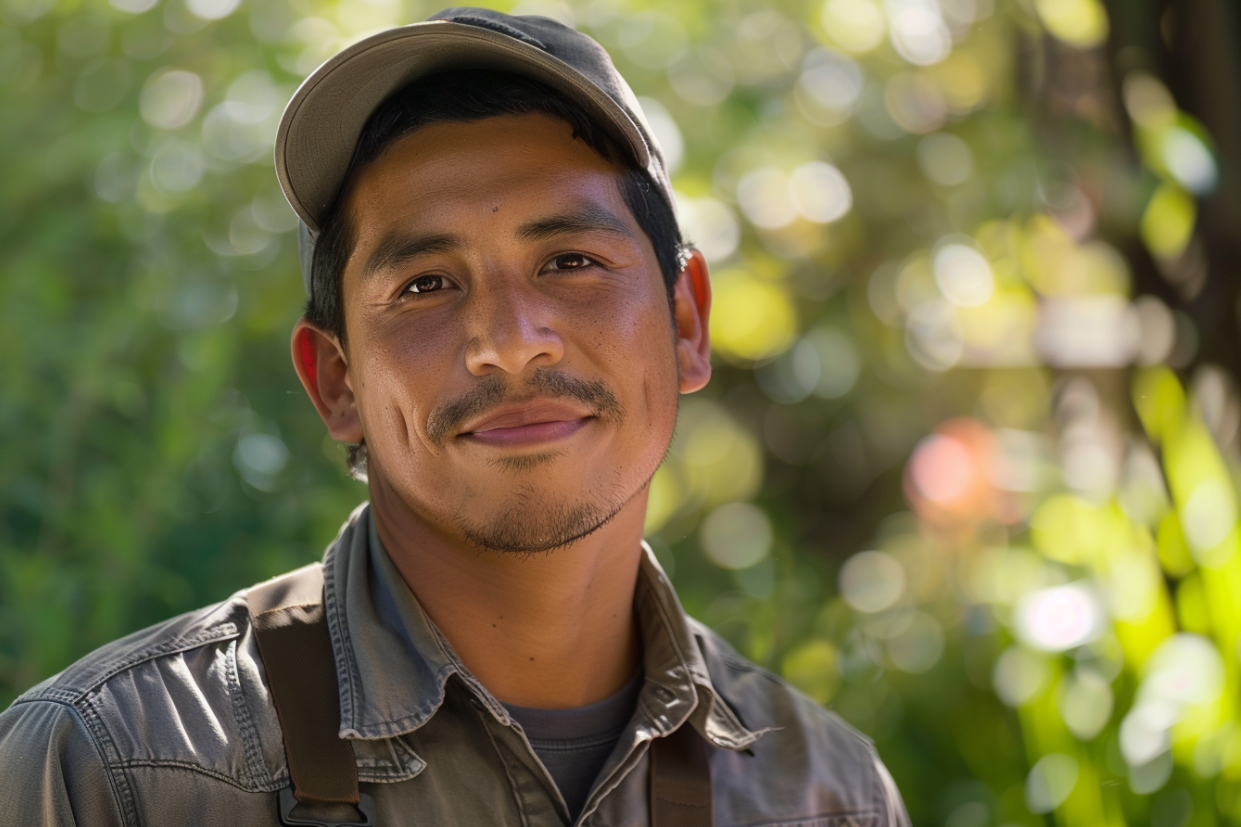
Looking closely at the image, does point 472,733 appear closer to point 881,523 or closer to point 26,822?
point 26,822

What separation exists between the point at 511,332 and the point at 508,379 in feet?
0.22

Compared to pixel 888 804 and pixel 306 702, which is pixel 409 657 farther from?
pixel 888 804

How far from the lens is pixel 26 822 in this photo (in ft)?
5.17

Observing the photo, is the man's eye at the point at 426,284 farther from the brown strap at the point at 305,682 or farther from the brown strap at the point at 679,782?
the brown strap at the point at 679,782

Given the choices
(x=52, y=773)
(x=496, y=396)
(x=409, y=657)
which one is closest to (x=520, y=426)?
(x=496, y=396)

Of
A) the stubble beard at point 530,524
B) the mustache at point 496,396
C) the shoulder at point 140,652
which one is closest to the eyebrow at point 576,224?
the mustache at point 496,396

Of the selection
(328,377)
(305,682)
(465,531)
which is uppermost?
(328,377)

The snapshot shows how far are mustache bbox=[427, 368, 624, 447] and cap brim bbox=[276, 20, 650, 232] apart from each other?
43cm

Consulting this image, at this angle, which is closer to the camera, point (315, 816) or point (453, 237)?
point (315, 816)

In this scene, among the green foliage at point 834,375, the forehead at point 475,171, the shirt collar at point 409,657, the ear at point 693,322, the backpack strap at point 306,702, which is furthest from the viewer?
the green foliage at point 834,375

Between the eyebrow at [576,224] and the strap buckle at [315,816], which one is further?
the eyebrow at [576,224]

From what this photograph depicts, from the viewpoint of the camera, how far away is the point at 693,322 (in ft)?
7.62

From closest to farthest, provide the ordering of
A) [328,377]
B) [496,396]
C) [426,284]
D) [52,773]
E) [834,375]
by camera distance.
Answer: [52,773] < [496,396] < [426,284] < [328,377] < [834,375]

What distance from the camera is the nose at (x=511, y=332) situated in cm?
183
